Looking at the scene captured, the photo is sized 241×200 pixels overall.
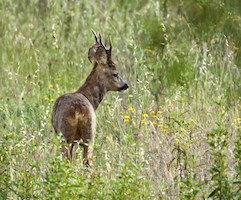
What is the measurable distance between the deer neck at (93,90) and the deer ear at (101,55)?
12cm

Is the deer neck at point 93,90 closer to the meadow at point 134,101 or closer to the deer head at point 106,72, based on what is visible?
the deer head at point 106,72

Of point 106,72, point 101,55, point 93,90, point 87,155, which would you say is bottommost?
point 87,155

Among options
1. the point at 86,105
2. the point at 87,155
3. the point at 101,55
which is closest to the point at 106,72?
the point at 101,55

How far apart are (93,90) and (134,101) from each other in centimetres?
61

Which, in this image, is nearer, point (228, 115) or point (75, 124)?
point (75, 124)

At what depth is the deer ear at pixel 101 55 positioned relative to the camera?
26.9 ft

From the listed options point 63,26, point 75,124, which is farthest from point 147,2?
point 75,124

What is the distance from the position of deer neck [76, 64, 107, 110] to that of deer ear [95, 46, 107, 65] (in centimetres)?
12

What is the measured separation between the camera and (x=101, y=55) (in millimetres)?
8211

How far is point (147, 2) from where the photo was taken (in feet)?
40.8

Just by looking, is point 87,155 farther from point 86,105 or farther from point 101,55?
point 101,55

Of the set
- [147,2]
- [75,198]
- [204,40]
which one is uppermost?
[147,2]

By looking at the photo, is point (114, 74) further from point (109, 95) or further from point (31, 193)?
point (31, 193)

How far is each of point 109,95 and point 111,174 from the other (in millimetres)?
3011
